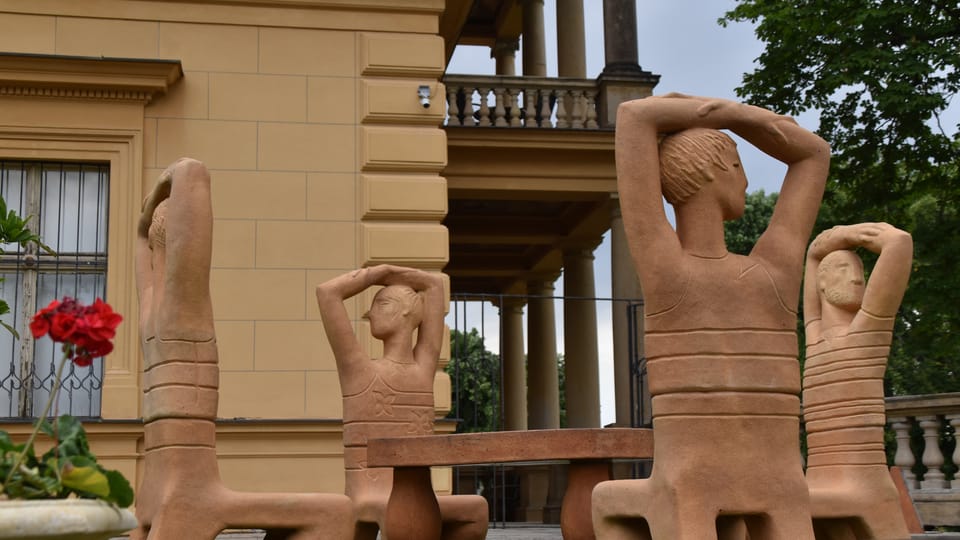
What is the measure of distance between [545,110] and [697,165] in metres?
9.12

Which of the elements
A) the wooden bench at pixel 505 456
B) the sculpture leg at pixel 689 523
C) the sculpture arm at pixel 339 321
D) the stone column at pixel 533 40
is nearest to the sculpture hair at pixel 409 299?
the sculpture arm at pixel 339 321

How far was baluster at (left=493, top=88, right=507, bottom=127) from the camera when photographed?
1390cm

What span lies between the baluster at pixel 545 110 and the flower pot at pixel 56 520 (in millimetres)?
11365

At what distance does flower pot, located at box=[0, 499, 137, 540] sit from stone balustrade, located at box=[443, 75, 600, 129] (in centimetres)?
1109

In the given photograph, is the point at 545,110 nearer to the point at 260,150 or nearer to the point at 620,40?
the point at 620,40

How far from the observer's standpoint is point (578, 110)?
557 inches

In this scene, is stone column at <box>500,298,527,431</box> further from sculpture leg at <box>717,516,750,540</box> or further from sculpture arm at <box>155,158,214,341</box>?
sculpture leg at <box>717,516,750,540</box>

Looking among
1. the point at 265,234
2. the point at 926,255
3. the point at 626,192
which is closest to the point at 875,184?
the point at 926,255

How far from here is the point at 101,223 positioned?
11438mm

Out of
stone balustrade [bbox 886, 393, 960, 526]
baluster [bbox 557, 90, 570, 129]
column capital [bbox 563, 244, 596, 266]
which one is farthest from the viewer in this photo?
column capital [bbox 563, 244, 596, 266]

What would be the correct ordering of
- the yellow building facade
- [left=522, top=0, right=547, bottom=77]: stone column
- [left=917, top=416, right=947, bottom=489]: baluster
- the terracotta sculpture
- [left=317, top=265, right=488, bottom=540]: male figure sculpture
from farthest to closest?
[left=522, top=0, right=547, bottom=77]: stone column, the yellow building facade, [left=917, top=416, right=947, bottom=489]: baluster, [left=317, top=265, right=488, bottom=540]: male figure sculpture, the terracotta sculpture

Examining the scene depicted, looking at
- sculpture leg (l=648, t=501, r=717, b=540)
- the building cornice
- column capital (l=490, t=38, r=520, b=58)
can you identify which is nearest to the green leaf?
sculpture leg (l=648, t=501, r=717, b=540)

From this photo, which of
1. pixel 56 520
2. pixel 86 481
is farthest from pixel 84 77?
pixel 56 520

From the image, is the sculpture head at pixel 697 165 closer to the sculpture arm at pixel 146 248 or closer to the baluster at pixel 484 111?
the sculpture arm at pixel 146 248
